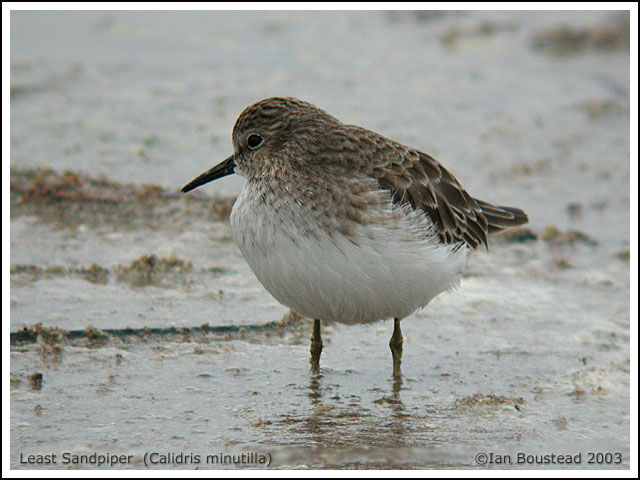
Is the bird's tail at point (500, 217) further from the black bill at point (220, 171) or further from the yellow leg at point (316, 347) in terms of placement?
the black bill at point (220, 171)

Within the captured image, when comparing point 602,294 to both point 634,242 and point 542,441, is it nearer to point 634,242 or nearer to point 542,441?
point 634,242

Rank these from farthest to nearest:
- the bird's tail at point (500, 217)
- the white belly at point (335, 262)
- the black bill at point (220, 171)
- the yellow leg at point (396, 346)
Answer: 1. the bird's tail at point (500, 217)
2. the black bill at point (220, 171)
3. the yellow leg at point (396, 346)
4. the white belly at point (335, 262)

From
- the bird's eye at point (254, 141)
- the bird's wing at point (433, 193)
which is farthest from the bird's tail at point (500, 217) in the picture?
the bird's eye at point (254, 141)

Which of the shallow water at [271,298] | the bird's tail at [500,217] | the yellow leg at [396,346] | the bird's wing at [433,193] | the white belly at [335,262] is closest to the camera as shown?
the shallow water at [271,298]

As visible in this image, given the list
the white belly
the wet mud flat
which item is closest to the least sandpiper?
the white belly

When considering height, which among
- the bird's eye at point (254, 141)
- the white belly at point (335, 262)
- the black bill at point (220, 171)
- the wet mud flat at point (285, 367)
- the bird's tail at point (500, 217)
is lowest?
the wet mud flat at point (285, 367)

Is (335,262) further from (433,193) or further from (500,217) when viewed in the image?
(500,217)

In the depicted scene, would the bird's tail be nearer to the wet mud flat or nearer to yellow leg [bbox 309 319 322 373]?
the wet mud flat
